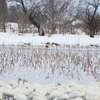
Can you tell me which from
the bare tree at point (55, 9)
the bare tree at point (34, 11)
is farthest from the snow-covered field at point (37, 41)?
the bare tree at point (55, 9)

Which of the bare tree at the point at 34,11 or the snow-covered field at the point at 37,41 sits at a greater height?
the bare tree at the point at 34,11

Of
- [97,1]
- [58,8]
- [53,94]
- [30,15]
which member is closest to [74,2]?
[58,8]

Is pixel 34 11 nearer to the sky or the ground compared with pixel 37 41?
nearer to the sky

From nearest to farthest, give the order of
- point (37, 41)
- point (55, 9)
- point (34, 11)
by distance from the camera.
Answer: point (37, 41)
point (34, 11)
point (55, 9)

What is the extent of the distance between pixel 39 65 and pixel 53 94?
2.86m

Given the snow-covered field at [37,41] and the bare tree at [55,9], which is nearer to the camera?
Result: the snow-covered field at [37,41]

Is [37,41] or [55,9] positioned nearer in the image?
[37,41]

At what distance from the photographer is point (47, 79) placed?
3.88 m

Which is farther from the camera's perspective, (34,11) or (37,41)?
(34,11)

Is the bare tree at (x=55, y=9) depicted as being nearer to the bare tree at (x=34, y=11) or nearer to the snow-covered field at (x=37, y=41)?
the bare tree at (x=34, y=11)

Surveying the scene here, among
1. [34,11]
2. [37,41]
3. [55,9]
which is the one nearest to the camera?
[37,41]

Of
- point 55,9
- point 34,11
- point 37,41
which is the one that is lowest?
point 37,41

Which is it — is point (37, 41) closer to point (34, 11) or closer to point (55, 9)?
point (34, 11)

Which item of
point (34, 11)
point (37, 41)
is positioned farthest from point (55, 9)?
point (37, 41)
